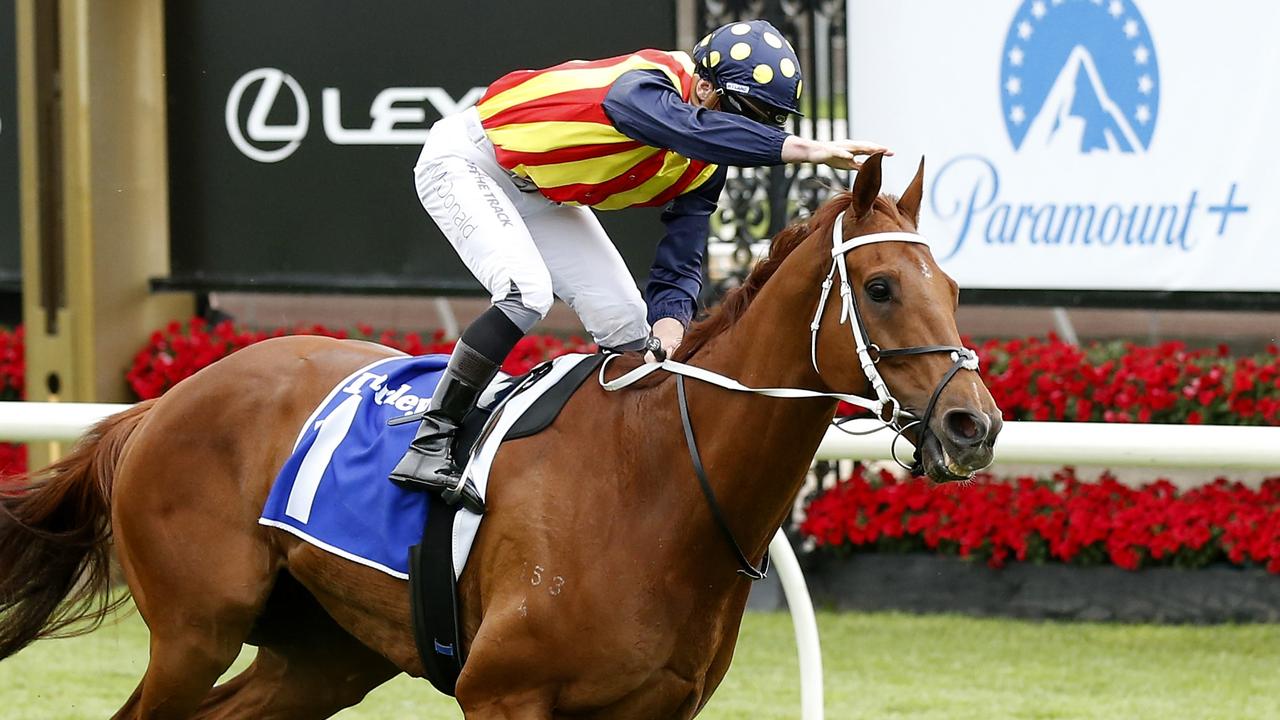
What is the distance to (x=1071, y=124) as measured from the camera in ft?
21.2

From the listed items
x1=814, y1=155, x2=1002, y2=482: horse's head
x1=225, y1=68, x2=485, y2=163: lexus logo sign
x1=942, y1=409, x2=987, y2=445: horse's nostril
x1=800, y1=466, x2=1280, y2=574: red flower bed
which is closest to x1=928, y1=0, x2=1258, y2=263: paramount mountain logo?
x1=800, y1=466, x2=1280, y2=574: red flower bed

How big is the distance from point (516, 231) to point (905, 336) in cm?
98

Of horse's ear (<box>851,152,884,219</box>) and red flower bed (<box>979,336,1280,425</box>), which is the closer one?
horse's ear (<box>851,152,884,219</box>)

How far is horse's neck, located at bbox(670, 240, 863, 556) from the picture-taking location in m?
3.18

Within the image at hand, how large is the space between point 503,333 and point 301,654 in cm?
104

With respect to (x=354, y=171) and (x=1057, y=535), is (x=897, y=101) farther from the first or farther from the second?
(x=354, y=171)

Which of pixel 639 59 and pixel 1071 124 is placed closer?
pixel 639 59

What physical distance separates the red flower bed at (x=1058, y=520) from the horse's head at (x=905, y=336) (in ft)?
11.2

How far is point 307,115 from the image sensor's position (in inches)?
284

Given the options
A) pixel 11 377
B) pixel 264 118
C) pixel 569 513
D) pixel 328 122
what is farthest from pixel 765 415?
pixel 11 377

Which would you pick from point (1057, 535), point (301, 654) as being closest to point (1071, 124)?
point (1057, 535)

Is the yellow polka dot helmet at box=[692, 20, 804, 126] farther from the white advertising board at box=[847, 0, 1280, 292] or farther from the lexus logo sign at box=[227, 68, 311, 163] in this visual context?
the lexus logo sign at box=[227, 68, 311, 163]

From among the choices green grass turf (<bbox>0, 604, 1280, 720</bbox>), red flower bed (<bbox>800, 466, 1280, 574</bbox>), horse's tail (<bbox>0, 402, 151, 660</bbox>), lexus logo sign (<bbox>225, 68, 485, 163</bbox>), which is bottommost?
green grass turf (<bbox>0, 604, 1280, 720</bbox>)

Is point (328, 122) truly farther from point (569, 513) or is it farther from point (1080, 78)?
point (569, 513)
